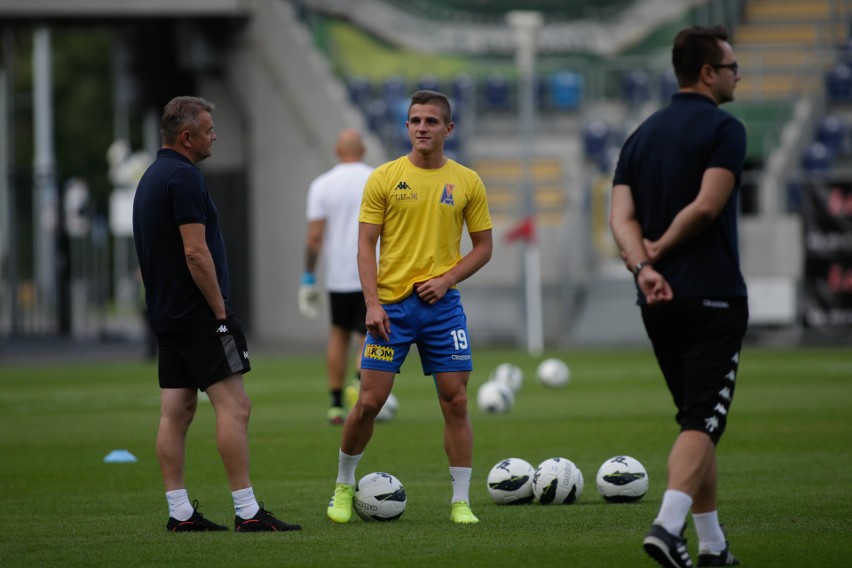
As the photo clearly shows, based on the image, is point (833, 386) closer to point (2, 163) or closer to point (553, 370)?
point (553, 370)

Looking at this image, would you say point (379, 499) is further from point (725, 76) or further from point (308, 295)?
point (308, 295)

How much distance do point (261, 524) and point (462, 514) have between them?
3.65 feet

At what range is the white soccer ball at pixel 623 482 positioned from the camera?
30.5 ft

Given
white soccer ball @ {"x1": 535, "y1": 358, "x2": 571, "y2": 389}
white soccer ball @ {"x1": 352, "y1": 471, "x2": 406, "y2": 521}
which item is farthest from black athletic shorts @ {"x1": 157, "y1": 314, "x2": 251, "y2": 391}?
white soccer ball @ {"x1": 535, "y1": 358, "x2": 571, "y2": 389}

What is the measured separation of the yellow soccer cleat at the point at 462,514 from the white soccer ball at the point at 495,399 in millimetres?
7247

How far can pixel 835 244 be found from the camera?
27953mm

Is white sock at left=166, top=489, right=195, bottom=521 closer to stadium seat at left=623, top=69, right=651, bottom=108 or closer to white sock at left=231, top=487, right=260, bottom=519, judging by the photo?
white sock at left=231, top=487, right=260, bottom=519

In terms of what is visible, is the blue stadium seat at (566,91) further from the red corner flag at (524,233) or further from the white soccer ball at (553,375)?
the white soccer ball at (553,375)

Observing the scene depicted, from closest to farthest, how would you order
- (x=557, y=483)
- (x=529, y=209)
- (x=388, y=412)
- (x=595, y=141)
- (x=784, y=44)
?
(x=557, y=483) → (x=388, y=412) → (x=529, y=209) → (x=595, y=141) → (x=784, y=44)

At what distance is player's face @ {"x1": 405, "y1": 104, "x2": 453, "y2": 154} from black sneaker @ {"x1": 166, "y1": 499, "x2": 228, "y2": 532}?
2320 mm

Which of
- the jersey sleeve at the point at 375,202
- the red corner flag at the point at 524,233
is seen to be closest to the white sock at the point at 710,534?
the jersey sleeve at the point at 375,202

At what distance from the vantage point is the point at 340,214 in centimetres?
1464

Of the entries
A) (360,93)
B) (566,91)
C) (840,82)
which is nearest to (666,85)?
(566,91)

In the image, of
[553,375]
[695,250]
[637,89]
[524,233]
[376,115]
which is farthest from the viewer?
[637,89]
